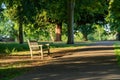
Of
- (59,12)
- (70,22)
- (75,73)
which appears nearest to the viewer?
(75,73)

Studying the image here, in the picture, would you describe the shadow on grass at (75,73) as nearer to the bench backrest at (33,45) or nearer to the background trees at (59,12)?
the bench backrest at (33,45)

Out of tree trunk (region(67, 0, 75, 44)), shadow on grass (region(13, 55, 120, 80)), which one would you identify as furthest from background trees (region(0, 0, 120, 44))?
shadow on grass (region(13, 55, 120, 80))

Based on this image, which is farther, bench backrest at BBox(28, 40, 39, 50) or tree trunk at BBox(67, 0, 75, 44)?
tree trunk at BBox(67, 0, 75, 44)

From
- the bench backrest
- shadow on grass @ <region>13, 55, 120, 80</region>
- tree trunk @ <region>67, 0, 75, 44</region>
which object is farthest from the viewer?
tree trunk @ <region>67, 0, 75, 44</region>

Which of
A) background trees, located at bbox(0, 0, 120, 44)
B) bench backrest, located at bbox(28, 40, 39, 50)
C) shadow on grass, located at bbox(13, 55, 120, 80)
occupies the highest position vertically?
background trees, located at bbox(0, 0, 120, 44)

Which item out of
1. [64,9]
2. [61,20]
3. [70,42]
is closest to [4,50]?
[70,42]

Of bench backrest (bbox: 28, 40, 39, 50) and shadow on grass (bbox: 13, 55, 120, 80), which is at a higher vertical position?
bench backrest (bbox: 28, 40, 39, 50)

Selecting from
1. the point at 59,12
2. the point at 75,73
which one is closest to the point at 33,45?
the point at 75,73

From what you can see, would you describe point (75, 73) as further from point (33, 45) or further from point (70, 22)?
point (70, 22)

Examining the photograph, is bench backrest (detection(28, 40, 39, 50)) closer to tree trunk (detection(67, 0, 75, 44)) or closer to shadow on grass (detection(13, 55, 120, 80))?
shadow on grass (detection(13, 55, 120, 80))

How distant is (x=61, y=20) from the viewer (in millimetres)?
55250

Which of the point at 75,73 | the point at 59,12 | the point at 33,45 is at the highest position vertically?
the point at 59,12

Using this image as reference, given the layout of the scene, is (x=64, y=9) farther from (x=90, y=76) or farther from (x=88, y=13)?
(x=90, y=76)

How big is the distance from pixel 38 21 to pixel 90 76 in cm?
4775
